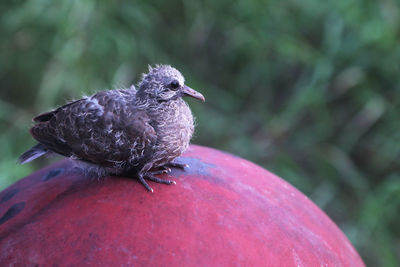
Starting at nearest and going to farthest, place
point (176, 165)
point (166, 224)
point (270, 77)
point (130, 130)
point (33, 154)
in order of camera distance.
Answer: point (166, 224) < point (130, 130) < point (176, 165) < point (33, 154) < point (270, 77)

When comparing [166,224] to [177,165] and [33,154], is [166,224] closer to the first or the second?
[177,165]

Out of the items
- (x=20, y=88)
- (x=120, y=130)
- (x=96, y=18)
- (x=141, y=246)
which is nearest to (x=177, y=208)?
(x=141, y=246)

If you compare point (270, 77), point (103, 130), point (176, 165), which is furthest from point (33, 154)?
point (270, 77)

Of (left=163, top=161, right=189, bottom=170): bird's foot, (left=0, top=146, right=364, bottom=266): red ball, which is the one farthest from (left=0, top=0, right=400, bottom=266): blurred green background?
(left=163, top=161, right=189, bottom=170): bird's foot

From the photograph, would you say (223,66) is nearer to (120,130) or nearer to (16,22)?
(16,22)

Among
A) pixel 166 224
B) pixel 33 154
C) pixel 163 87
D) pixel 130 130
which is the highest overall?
pixel 163 87

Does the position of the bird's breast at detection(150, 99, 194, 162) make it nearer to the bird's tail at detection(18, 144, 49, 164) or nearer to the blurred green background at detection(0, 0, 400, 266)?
the bird's tail at detection(18, 144, 49, 164)
